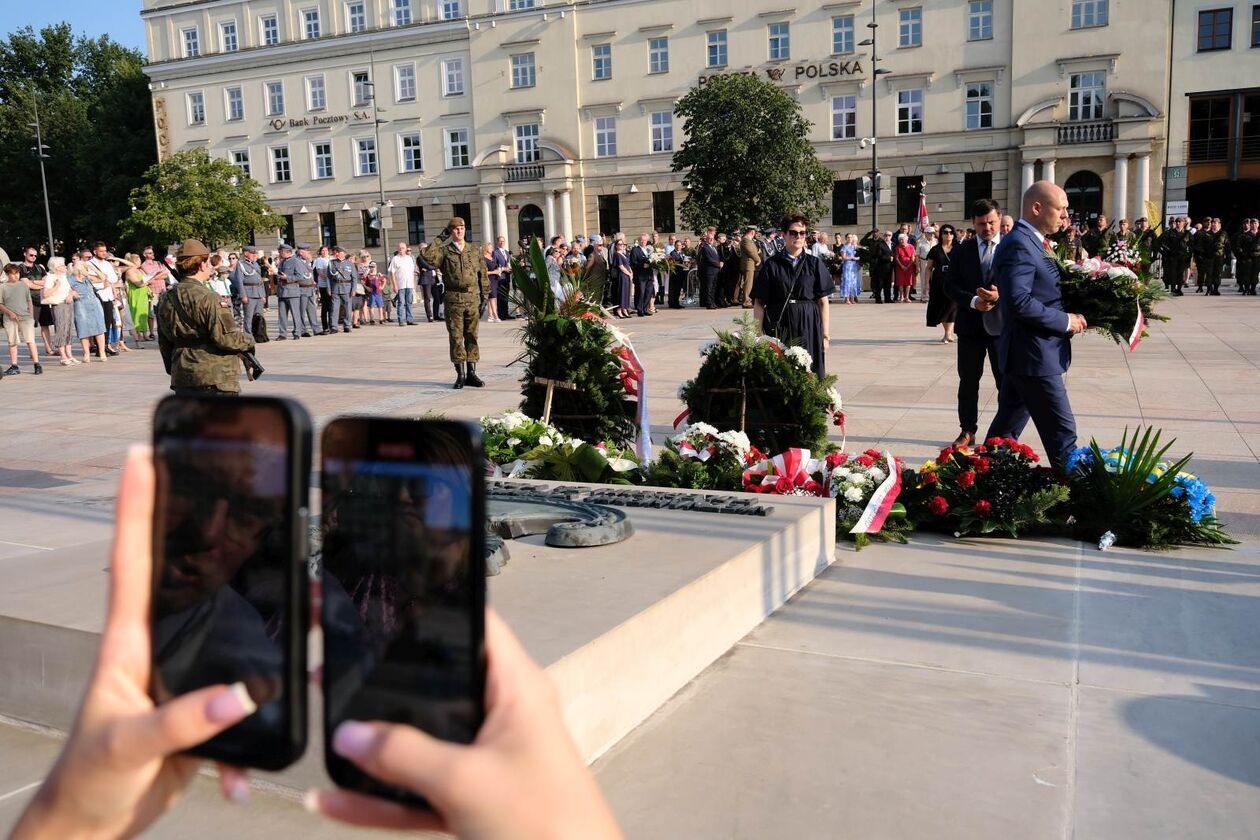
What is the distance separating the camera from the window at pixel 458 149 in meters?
55.8

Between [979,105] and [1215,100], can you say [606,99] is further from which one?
[1215,100]

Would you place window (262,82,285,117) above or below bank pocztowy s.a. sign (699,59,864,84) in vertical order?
above

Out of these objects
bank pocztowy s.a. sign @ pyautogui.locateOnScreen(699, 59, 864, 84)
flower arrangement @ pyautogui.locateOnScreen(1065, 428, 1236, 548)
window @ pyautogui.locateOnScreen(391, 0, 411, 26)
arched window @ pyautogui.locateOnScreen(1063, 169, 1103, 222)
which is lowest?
flower arrangement @ pyautogui.locateOnScreen(1065, 428, 1236, 548)

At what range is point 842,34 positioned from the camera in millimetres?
47812

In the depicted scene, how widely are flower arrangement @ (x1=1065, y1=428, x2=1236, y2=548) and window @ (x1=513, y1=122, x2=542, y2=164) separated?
5042 centimetres

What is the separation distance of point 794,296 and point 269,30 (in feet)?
191

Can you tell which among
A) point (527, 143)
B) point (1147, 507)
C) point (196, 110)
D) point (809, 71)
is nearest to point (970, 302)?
point (1147, 507)

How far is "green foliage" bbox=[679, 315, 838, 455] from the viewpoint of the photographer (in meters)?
7.20

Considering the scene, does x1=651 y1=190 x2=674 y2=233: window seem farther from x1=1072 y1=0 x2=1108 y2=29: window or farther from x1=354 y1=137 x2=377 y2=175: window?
x1=1072 y1=0 x2=1108 y2=29: window

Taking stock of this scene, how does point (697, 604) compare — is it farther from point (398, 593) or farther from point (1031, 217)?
point (1031, 217)

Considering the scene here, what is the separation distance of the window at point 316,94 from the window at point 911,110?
29.9 meters

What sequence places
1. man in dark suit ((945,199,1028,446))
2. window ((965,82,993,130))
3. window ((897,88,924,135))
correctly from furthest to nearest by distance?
window ((897,88,924,135)) → window ((965,82,993,130)) → man in dark suit ((945,199,1028,446))

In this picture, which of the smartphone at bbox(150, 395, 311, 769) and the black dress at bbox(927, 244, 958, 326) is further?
the black dress at bbox(927, 244, 958, 326)

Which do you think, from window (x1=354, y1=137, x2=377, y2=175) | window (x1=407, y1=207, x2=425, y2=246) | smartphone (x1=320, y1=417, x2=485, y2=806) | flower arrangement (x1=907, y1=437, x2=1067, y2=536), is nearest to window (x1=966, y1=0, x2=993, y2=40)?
window (x1=407, y1=207, x2=425, y2=246)
